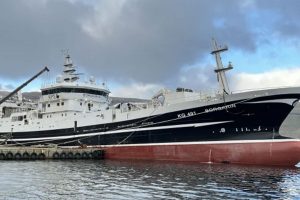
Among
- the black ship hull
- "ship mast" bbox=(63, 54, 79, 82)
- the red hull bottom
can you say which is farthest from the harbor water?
"ship mast" bbox=(63, 54, 79, 82)

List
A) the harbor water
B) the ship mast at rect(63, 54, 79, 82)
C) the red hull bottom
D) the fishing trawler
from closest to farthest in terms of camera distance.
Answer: the harbor water, the red hull bottom, the fishing trawler, the ship mast at rect(63, 54, 79, 82)

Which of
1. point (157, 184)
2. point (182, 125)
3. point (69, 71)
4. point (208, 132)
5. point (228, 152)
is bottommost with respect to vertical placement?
point (157, 184)

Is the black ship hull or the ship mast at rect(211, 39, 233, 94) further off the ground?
the ship mast at rect(211, 39, 233, 94)

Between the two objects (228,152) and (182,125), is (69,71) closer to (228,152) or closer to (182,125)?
(182,125)

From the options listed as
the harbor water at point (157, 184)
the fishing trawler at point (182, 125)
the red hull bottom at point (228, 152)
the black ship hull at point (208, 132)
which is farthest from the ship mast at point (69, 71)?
the harbor water at point (157, 184)

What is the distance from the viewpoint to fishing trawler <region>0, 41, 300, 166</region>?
100.0ft

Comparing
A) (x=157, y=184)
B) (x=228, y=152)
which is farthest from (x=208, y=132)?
(x=157, y=184)

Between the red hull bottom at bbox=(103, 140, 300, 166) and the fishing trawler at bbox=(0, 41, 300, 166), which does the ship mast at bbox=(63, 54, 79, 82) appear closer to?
the fishing trawler at bbox=(0, 41, 300, 166)

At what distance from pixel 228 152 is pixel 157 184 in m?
12.4

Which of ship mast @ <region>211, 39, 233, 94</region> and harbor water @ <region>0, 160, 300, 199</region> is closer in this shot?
harbor water @ <region>0, 160, 300, 199</region>

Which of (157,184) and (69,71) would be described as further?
(69,71)

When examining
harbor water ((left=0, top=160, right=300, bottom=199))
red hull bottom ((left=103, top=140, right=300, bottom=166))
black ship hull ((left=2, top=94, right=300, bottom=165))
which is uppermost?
black ship hull ((left=2, top=94, right=300, bottom=165))

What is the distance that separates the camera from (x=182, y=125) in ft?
110

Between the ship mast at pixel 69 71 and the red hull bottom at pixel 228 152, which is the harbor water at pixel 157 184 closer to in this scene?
the red hull bottom at pixel 228 152
